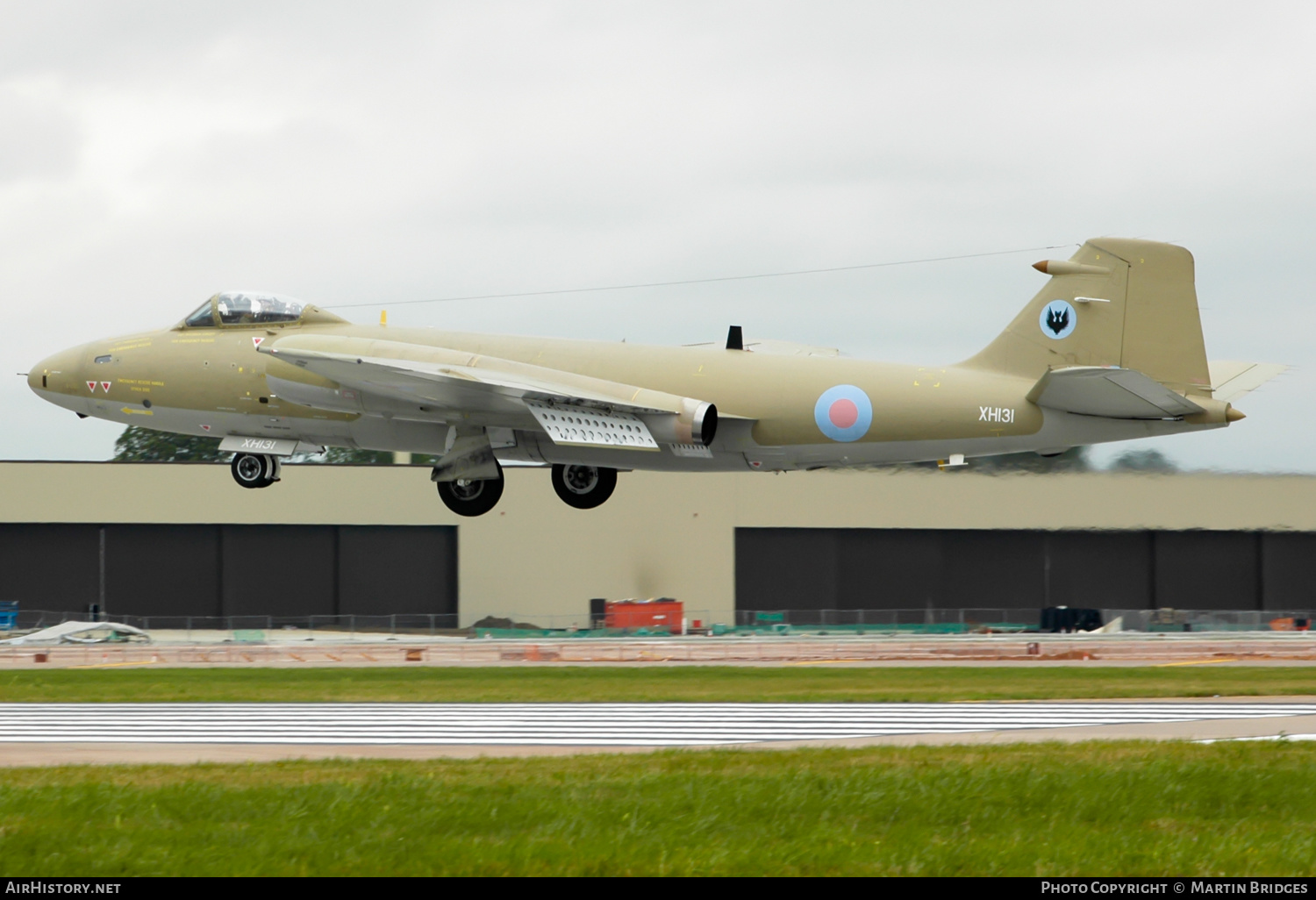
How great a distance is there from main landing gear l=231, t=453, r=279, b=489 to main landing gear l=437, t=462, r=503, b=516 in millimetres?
3751

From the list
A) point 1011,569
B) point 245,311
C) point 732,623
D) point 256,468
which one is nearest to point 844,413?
point 256,468

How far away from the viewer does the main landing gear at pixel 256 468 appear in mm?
30484

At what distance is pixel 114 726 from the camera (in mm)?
27594

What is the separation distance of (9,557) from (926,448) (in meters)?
54.7

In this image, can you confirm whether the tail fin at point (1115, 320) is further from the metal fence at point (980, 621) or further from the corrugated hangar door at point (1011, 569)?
the corrugated hangar door at point (1011, 569)

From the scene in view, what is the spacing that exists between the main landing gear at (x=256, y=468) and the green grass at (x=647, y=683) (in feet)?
20.4

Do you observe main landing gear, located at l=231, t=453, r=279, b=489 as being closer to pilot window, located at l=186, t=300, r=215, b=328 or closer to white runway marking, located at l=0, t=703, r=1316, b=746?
pilot window, located at l=186, t=300, r=215, b=328

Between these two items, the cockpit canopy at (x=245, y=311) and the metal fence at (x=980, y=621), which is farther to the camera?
the metal fence at (x=980, y=621)

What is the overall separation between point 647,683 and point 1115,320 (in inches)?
642

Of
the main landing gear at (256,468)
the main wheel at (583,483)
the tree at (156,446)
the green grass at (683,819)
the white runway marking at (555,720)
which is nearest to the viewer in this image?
the green grass at (683,819)

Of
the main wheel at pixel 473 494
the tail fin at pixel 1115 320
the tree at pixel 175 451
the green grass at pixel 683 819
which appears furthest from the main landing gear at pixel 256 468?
the tree at pixel 175 451

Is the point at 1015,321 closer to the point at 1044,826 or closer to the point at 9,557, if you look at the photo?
the point at 1044,826

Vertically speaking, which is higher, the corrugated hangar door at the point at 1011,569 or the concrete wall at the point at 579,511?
the concrete wall at the point at 579,511

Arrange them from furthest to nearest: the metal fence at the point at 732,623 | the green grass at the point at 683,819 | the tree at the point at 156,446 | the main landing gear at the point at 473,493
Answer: the tree at the point at 156,446
the metal fence at the point at 732,623
the main landing gear at the point at 473,493
the green grass at the point at 683,819
